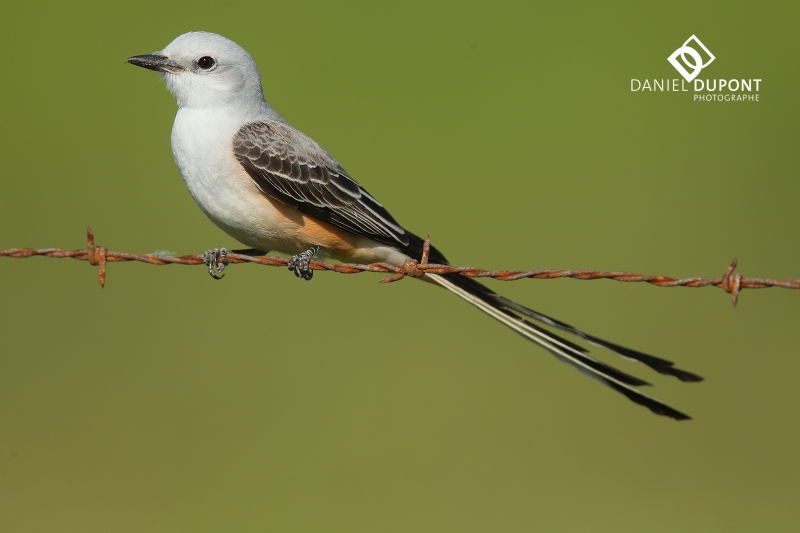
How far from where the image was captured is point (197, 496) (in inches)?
292

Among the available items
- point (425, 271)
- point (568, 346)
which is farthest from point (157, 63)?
point (568, 346)

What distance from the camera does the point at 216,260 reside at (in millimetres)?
5051

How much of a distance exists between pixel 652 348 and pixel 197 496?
4388 mm

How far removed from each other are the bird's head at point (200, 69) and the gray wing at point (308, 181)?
0.98 feet

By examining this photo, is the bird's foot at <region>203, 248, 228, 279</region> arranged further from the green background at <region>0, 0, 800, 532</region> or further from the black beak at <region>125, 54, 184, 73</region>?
the green background at <region>0, 0, 800, 532</region>

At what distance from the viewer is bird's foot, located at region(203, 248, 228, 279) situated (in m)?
4.99

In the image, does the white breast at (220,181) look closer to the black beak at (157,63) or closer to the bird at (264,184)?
the bird at (264,184)

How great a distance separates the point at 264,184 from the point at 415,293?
427cm

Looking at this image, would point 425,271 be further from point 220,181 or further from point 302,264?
point 220,181

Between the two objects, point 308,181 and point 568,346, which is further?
point 308,181

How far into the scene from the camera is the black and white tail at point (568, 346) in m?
4.57

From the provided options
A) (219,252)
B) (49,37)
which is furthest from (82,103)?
(219,252)

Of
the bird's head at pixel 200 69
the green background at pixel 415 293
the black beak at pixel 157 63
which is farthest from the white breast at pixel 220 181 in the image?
the green background at pixel 415 293

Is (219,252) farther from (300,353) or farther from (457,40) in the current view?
(457,40)
